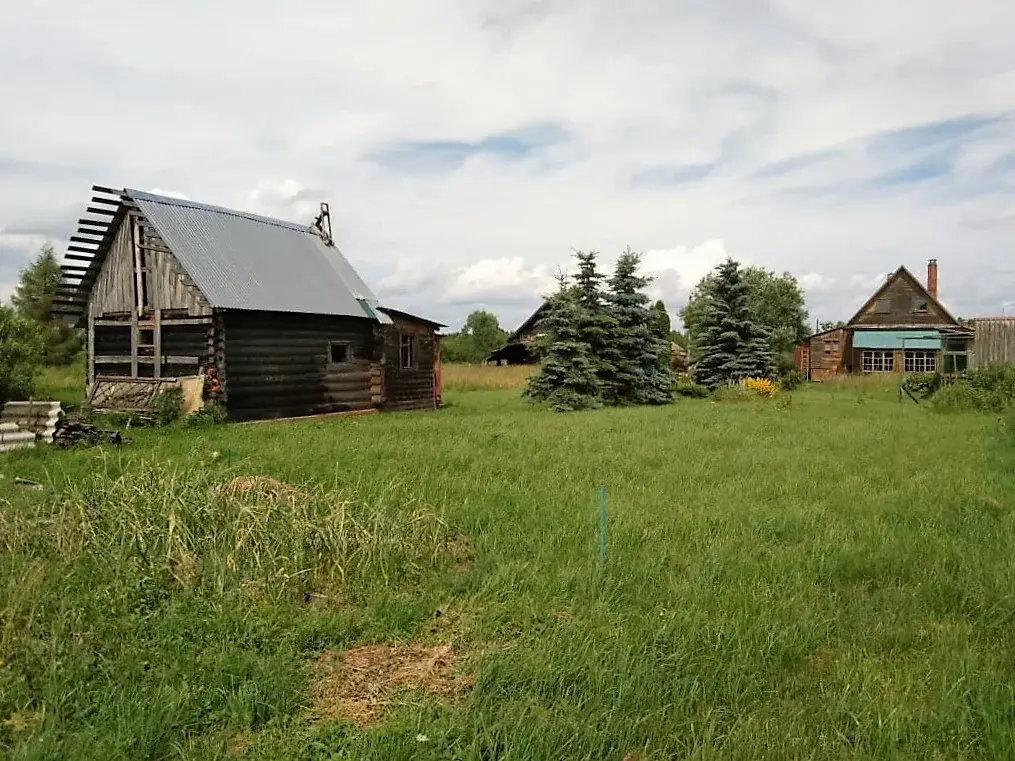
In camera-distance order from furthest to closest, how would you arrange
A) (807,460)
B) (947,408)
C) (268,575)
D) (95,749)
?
(947,408) < (807,460) < (268,575) < (95,749)

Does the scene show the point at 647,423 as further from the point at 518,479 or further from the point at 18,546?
the point at 18,546

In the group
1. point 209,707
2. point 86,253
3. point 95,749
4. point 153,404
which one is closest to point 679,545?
point 209,707

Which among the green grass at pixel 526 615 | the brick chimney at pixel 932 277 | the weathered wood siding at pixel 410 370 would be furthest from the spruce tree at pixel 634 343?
the brick chimney at pixel 932 277

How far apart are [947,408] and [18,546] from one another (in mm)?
23749

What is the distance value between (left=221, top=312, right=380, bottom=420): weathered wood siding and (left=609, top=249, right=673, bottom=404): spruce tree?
9956 millimetres

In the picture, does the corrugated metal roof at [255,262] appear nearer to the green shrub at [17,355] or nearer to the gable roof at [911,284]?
the green shrub at [17,355]

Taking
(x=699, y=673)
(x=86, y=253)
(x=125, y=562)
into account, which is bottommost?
(x=699, y=673)

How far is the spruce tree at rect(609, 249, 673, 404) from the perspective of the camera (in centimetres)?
2771

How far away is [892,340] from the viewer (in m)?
45.1

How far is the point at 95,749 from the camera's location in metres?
3.54

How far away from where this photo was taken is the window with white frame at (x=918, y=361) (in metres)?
44.5

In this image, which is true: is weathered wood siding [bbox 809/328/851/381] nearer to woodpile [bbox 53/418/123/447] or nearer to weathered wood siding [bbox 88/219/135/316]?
weathered wood siding [bbox 88/219/135/316]

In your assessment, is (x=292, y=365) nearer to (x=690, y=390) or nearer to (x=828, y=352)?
(x=690, y=390)

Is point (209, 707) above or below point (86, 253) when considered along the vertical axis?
below
